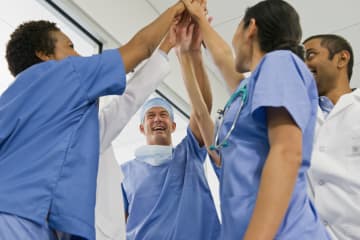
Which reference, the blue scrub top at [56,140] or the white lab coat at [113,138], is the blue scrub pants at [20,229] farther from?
the white lab coat at [113,138]

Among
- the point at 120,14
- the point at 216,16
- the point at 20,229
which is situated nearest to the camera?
the point at 20,229

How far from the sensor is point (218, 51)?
63.4 inches

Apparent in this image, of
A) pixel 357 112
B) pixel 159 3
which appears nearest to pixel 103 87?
pixel 357 112

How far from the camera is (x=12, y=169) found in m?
1.10

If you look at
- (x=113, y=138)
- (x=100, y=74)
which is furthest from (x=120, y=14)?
(x=100, y=74)

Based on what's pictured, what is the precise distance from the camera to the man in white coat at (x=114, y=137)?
136 centimetres

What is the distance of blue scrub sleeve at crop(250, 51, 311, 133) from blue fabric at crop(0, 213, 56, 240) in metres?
0.56

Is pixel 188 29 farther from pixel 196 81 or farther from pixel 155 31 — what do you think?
pixel 155 31

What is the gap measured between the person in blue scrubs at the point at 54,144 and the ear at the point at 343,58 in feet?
3.44

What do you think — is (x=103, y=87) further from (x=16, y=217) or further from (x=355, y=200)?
(x=355, y=200)

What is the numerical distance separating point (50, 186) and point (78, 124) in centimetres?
18

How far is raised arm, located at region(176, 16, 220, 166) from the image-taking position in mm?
1721

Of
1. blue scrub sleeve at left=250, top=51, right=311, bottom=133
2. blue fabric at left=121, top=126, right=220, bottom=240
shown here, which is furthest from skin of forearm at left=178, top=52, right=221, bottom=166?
blue scrub sleeve at left=250, top=51, right=311, bottom=133

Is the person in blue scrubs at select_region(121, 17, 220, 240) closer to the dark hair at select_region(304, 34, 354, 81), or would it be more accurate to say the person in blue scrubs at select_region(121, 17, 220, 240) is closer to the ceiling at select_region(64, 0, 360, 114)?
the dark hair at select_region(304, 34, 354, 81)
